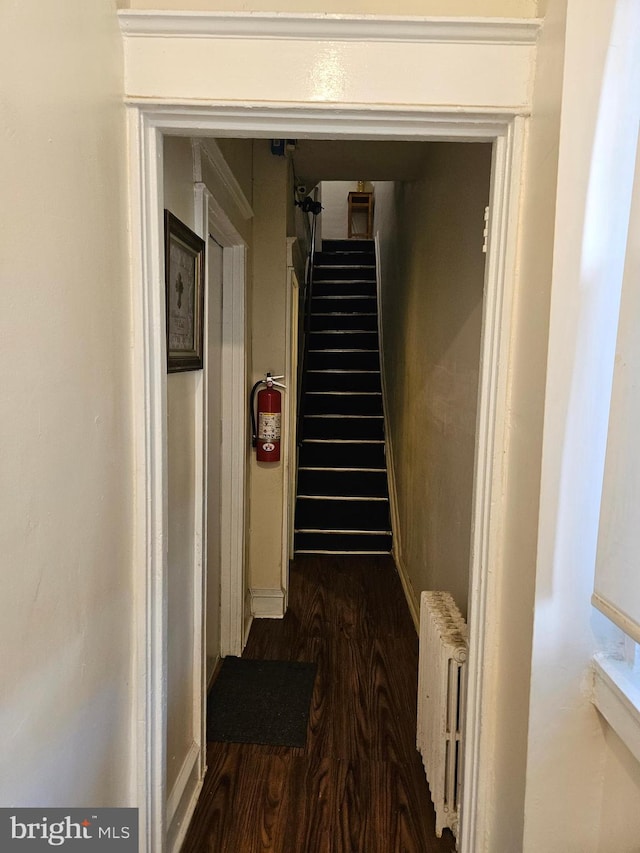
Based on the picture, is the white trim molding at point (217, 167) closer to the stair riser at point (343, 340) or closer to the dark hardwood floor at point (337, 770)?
the dark hardwood floor at point (337, 770)

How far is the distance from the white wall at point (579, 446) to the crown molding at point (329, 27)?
149mm

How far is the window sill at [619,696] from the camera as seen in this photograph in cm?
88

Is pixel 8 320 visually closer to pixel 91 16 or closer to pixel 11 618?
pixel 11 618

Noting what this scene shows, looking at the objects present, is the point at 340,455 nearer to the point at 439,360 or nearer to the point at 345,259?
the point at 439,360

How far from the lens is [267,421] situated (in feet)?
9.48

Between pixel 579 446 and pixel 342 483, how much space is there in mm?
3653

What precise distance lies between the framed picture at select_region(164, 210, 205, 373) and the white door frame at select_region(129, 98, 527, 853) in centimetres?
20

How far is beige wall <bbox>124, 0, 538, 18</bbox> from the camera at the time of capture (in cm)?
105

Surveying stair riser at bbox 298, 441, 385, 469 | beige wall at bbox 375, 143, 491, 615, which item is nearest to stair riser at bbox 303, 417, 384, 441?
stair riser at bbox 298, 441, 385, 469

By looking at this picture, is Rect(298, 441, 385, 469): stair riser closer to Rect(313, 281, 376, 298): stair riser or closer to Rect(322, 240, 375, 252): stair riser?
Rect(313, 281, 376, 298): stair riser

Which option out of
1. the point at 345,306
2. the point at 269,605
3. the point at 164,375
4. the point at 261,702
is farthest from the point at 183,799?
the point at 345,306

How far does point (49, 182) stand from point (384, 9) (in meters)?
0.75

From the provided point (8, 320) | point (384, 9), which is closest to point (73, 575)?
point (8, 320)

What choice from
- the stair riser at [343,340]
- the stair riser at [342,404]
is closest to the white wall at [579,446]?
the stair riser at [342,404]
